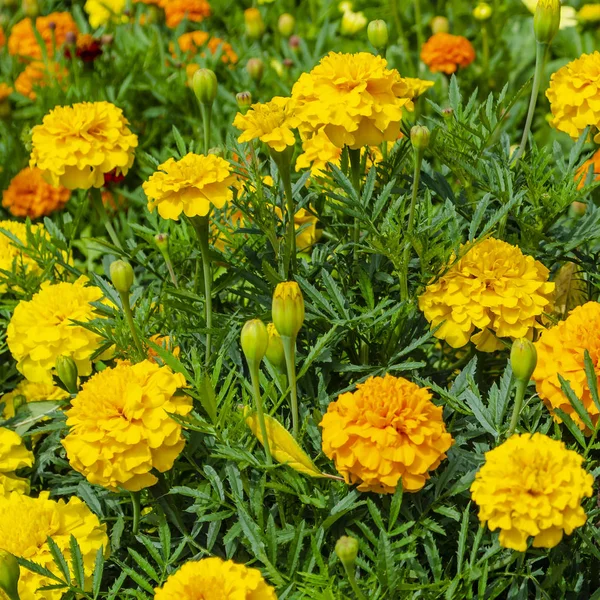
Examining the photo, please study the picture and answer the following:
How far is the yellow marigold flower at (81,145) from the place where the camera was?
1.33 meters

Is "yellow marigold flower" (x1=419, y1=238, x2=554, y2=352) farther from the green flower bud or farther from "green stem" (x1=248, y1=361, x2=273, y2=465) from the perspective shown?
the green flower bud

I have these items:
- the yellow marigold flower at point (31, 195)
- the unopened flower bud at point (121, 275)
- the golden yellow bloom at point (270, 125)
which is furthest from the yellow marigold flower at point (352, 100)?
the yellow marigold flower at point (31, 195)

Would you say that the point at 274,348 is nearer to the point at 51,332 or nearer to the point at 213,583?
the point at 213,583

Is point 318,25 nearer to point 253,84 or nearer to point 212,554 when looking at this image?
point 253,84

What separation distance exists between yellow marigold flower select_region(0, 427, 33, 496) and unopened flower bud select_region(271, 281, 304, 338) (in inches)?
18.6

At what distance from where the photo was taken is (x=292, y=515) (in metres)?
1.03

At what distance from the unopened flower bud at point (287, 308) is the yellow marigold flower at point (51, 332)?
418 millimetres

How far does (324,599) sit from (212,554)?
189 mm

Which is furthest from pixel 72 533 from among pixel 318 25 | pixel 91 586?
pixel 318 25

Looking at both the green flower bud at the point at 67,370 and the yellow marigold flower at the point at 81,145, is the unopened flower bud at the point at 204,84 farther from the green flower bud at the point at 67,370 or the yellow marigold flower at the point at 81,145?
the green flower bud at the point at 67,370

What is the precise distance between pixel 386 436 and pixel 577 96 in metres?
0.55

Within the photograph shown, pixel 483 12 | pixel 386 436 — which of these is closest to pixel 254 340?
pixel 386 436

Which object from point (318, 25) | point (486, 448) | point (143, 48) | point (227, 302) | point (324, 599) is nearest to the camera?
point (324, 599)

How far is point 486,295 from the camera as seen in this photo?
3.51 feet
